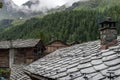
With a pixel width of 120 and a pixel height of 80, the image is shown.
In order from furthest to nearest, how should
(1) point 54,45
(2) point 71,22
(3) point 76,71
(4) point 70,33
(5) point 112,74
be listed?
(2) point 71,22 < (4) point 70,33 < (1) point 54,45 < (3) point 76,71 < (5) point 112,74

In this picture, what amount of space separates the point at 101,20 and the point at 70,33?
110969mm

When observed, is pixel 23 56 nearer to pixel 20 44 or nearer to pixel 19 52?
pixel 19 52

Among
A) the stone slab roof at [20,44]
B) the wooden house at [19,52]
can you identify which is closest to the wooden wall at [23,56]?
the wooden house at [19,52]

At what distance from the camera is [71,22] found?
127 m

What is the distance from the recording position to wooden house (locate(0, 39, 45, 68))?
36.2 metres

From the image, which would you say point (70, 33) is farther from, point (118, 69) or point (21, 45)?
point (118, 69)

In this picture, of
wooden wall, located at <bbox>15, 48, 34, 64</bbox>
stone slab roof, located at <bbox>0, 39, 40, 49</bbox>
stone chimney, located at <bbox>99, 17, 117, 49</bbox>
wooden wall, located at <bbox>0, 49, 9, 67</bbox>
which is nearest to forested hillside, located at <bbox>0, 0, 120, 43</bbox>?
stone slab roof, located at <bbox>0, 39, 40, 49</bbox>

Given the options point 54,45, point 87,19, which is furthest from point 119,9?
point 54,45

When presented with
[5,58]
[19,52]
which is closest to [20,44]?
[19,52]

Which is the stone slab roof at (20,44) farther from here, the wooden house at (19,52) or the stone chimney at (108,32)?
the stone chimney at (108,32)

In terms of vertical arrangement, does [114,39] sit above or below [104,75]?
above

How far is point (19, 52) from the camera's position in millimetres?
36688

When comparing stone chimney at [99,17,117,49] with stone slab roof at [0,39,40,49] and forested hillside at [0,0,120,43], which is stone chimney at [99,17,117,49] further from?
forested hillside at [0,0,120,43]

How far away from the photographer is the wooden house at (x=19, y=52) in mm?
36156
